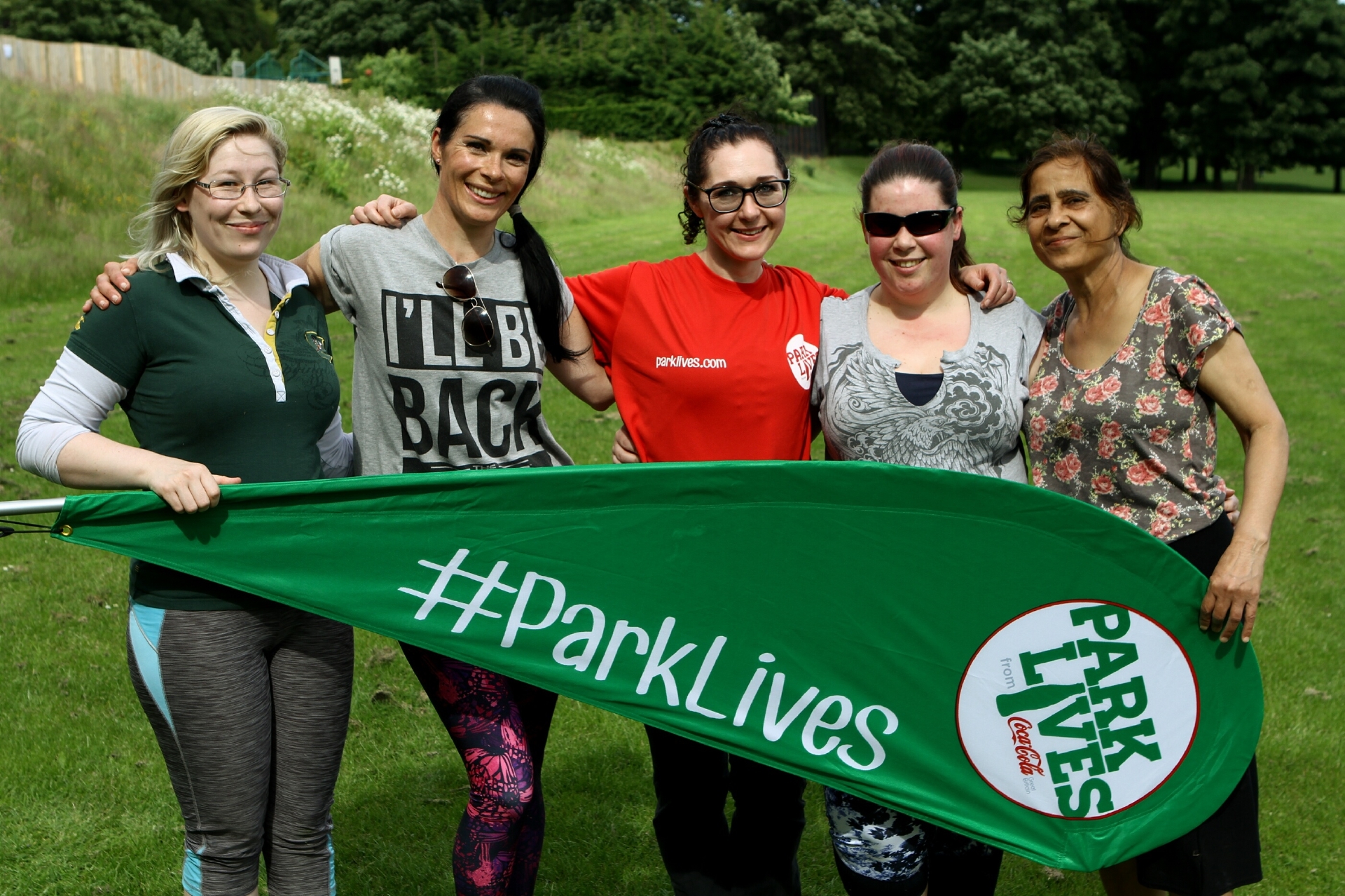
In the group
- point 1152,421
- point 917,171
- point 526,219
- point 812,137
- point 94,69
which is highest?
point 812,137

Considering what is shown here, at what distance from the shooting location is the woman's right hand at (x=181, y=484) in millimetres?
2477

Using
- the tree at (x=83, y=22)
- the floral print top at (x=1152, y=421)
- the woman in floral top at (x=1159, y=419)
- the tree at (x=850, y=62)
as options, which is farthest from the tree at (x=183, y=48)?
the floral print top at (x=1152, y=421)

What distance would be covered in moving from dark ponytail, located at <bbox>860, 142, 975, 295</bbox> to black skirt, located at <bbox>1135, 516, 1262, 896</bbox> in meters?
0.93

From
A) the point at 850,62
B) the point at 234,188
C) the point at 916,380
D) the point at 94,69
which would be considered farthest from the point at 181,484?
the point at 850,62

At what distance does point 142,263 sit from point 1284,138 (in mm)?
59055

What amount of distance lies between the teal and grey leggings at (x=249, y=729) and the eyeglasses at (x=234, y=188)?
3.21ft

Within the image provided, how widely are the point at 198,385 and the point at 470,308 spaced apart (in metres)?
0.72

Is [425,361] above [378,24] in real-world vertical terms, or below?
below

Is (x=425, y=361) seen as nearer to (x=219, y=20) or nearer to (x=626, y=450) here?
(x=626, y=450)

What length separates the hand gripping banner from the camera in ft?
8.91

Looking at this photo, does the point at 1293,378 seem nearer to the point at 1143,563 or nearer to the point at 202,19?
the point at 1143,563

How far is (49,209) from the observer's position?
15.8 m

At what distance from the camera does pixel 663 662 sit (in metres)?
2.84

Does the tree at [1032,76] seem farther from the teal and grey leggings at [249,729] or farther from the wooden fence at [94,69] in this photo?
the teal and grey leggings at [249,729]
